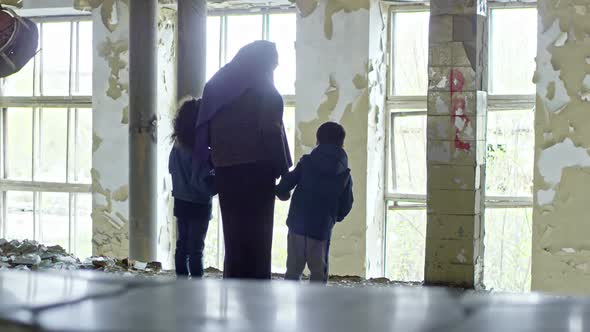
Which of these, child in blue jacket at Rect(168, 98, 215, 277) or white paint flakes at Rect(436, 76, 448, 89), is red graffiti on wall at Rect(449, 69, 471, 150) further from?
child in blue jacket at Rect(168, 98, 215, 277)

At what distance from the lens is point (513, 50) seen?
6.79m

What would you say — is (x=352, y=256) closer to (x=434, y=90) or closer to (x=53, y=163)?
(x=434, y=90)

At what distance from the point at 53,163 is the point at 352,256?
11.8 ft

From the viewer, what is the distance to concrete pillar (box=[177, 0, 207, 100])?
20.0 feet

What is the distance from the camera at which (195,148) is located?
3.76 meters

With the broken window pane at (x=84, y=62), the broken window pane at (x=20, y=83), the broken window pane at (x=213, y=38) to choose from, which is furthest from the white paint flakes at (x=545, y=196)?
the broken window pane at (x=20, y=83)

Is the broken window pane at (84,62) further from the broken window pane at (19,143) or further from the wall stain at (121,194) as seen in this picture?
the wall stain at (121,194)

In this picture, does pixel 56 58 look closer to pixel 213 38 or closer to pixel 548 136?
pixel 213 38

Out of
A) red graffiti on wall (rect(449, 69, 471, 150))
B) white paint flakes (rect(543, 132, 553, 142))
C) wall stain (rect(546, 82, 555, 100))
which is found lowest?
white paint flakes (rect(543, 132, 553, 142))

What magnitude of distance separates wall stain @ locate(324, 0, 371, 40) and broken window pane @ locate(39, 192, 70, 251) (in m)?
3.41

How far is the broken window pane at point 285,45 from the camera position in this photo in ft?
24.8

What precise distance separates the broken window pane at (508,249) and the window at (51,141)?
4035mm

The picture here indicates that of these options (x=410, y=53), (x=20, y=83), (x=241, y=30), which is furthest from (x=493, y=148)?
(x=20, y=83)

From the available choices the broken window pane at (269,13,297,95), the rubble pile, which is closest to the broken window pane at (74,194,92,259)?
the rubble pile
